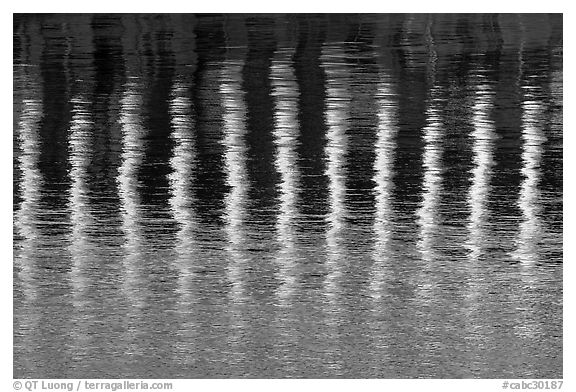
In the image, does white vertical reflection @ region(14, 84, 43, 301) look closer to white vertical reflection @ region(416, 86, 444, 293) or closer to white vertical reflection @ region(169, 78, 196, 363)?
white vertical reflection @ region(169, 78, 196, 363)

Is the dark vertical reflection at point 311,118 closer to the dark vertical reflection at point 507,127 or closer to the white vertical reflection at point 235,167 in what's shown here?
the white vertical reflection at point 235,167

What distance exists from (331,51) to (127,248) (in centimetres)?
127

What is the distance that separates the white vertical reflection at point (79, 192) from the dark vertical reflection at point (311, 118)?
2.69ft

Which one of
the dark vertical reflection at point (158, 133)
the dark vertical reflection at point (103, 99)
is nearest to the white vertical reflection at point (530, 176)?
the dark vertical reflection at point (158, 133)

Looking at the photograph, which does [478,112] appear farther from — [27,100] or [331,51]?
[27,100]

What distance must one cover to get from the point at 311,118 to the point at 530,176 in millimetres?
904

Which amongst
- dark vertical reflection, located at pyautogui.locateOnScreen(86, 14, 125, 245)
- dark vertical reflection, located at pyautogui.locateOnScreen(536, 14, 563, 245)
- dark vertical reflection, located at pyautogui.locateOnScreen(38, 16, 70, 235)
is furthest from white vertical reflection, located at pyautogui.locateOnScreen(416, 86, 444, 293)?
dark vertical reflection, located at pyautogui.locateOnScreen(38, 16, 70, 235)

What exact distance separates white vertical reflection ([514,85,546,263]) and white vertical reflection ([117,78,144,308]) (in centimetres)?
138

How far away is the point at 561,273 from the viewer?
491 cm

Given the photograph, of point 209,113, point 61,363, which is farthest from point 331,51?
point 61,363

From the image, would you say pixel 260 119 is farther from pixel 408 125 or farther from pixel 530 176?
pixel 530 176

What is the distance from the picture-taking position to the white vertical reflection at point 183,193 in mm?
4816

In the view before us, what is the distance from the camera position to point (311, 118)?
18.0 ft

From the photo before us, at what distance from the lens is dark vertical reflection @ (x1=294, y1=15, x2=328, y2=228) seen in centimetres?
514
